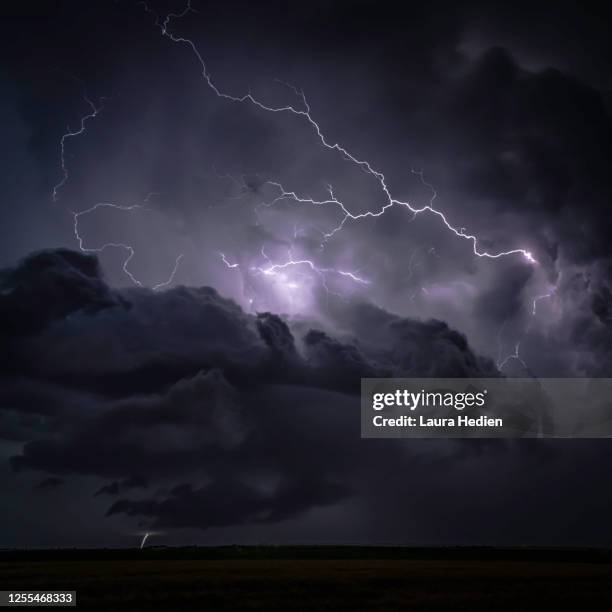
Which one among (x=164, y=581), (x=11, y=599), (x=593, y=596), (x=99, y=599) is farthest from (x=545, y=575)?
(x=11, y=599)

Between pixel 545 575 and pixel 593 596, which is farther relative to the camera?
pixel 545 575

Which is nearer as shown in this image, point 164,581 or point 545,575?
point 164,581

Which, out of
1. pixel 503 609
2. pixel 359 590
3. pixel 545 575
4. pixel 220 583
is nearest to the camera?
pixel 503 609

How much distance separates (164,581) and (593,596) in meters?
17.9

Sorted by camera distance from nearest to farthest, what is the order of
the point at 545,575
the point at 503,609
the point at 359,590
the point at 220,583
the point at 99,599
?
the point at 503,609, the point at 99,599, the point at 359,590, the point at 220,583, the point at 545,575

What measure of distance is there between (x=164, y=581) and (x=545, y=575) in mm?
19359

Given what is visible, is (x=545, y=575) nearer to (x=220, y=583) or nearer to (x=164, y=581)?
(x=220, y=583)

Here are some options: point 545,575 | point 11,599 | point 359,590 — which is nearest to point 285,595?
point 359,590

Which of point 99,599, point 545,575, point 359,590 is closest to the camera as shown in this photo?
point 99,599

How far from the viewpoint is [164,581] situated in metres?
27.2

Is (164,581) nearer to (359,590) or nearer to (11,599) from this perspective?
(11,599)

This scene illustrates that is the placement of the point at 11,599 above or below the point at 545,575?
below

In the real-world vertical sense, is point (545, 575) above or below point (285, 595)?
above

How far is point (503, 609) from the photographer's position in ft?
60.0
